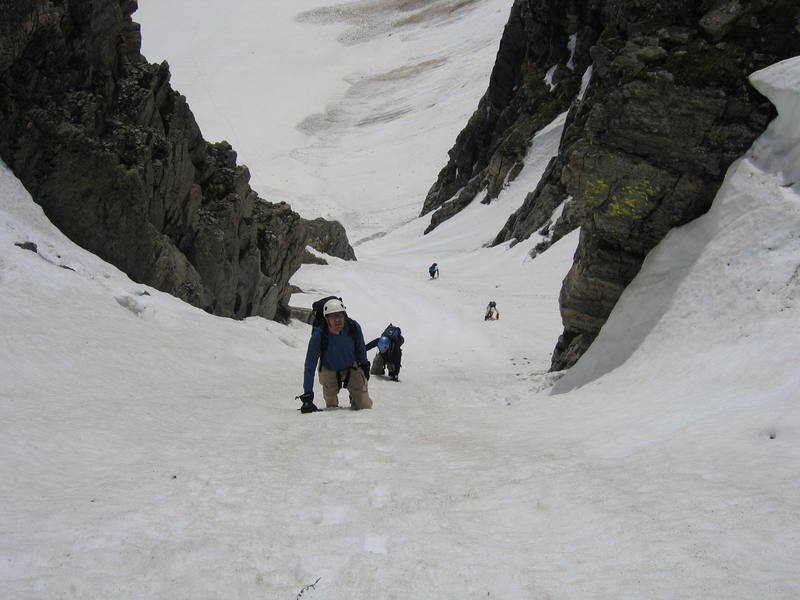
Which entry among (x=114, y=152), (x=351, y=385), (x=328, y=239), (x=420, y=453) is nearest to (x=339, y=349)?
(x=351, y=385)

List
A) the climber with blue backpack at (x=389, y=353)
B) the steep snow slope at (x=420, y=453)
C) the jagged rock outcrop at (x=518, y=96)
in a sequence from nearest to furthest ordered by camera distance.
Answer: the steep snow slope at (x=420, y=453), the climber with blue backpack at (x=389, y=353), the jagged rock outcrop at (x=518, y=96)

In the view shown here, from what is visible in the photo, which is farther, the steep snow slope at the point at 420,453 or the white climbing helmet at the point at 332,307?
the white climbing helmet at the point at 332,307

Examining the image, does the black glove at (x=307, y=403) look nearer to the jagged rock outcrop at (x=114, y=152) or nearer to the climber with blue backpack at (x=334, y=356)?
the climber with blue backpack at (x=334, y=356)

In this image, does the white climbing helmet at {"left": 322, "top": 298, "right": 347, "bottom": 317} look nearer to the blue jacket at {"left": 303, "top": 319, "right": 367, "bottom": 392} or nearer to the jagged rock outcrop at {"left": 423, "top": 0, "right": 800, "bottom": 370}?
the blue jacket at {"left": 303, "top": 319, "right": 367, "bottom": 392}

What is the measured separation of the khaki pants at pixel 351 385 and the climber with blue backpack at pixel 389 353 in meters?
4.08

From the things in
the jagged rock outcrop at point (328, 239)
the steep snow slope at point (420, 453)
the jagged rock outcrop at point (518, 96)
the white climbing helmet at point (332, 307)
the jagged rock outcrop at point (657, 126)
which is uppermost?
the jagged rock outcrop at point (518, 96)

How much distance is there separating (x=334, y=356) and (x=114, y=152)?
901 cm

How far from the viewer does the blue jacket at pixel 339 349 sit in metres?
7.82

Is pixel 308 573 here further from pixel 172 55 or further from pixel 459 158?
pixel 172 55

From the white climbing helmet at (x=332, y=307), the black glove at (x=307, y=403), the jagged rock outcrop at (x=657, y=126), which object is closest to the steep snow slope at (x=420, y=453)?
the black glove at (x=307, y=403)

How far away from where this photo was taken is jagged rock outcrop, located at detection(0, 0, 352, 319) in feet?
42.9

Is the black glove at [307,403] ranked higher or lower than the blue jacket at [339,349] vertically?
lower

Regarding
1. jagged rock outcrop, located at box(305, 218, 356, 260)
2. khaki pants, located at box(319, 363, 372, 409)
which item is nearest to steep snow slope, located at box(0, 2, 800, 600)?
khaki pants, located at box(319, 363, 372, 409)

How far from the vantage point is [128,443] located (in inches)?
219
